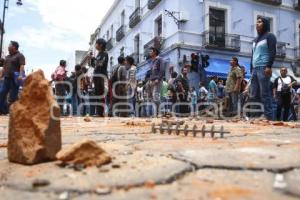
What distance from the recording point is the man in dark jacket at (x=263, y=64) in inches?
250

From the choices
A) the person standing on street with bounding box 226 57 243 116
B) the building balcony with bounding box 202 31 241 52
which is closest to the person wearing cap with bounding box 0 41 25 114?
the person standing on street with bounding box 226 57 243 116

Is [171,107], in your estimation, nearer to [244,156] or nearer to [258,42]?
[258,42]

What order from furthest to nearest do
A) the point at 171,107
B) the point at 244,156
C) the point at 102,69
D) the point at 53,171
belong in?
the point at 171,107 < the point at 102,69 < the point at 244,156 < the point at 53,171

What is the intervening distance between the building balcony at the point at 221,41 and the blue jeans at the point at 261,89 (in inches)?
521

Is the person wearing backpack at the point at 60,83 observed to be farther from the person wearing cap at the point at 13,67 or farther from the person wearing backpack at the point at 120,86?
the person wearing backpack at the point at 120,86

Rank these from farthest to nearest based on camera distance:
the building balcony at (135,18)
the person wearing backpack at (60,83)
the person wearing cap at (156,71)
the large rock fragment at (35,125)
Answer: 1. the building balcony at (135,18)
2. the person wearing backpack at (60,83)
3. the person wearing cap at (156,71)
4. the large rock fragment at (35,125)

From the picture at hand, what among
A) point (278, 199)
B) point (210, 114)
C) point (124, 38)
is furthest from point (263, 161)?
point (124, 38)

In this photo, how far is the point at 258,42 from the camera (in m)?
6.60

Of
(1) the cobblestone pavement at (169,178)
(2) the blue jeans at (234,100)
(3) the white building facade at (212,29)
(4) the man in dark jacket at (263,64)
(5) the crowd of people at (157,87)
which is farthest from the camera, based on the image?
(3) the white building facade at (212,29)

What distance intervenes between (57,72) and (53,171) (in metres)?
8.67

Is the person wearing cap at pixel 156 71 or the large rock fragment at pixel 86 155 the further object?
the person wearing cap at pixel 156 71

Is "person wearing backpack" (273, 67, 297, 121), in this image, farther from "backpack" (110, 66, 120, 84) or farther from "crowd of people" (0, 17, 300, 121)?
"backpack" (110, 66, 120, 84)

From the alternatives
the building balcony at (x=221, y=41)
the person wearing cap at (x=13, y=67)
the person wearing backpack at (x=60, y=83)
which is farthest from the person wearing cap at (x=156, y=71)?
the building balcony at (x=221, y=41)

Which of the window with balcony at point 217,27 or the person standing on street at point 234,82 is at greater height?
the window with balcony at point 217,27
